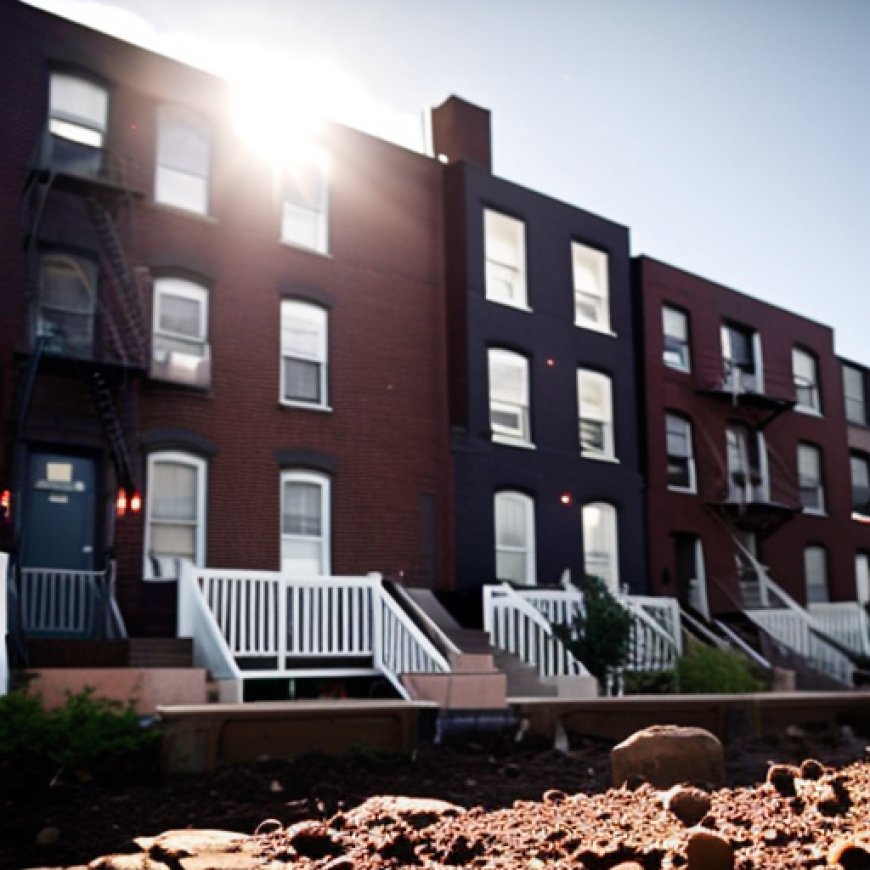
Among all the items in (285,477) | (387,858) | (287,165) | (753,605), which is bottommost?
(387,858)

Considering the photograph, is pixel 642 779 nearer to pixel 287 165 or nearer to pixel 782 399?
pixel 287 165

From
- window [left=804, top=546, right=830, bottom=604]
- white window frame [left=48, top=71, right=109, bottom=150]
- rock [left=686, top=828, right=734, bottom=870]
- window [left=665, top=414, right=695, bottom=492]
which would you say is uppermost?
white window frame [left=48, top=71, right=109, bottom=150]

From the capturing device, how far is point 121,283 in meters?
18.4

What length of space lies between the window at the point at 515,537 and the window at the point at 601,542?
5.73ft

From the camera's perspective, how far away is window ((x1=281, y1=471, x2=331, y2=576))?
787 inches

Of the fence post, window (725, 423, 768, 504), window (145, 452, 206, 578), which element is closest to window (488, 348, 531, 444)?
window (145, 452, 206, 578)

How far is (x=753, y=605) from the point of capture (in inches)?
1123

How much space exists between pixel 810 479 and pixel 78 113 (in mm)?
22045

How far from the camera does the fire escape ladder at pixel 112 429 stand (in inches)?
679

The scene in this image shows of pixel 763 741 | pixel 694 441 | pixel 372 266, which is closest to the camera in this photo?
pixel 763 741

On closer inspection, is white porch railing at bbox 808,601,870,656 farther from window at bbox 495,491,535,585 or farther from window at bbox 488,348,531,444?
window at bbox 488,348,531,444

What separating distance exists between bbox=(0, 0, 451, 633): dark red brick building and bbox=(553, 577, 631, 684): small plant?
3.30 metres

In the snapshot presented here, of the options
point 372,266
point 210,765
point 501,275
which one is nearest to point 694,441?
point 501,275

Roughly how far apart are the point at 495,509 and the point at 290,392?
15.9 ft
